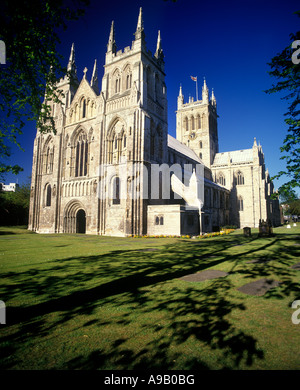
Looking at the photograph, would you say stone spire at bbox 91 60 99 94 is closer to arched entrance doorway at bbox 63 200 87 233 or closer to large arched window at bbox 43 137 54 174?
large arched window at bbox 43 137 54 174

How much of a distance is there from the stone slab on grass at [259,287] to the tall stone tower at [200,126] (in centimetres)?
5061

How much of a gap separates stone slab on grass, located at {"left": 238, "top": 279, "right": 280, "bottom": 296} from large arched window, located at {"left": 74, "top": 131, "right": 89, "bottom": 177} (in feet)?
93.1

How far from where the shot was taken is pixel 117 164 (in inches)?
1078

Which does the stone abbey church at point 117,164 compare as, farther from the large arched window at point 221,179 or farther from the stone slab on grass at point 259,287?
the stone slab on grass at point 259,287

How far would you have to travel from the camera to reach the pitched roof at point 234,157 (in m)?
53.7

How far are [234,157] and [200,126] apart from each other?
12052 millimetres

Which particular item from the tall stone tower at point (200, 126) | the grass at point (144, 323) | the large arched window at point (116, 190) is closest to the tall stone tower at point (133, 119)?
the large arched window at point (116, 190)

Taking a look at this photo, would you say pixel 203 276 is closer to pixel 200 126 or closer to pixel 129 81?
pixel 129 81

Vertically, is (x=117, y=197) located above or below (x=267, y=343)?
above

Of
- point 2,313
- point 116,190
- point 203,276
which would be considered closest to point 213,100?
point 116,190
